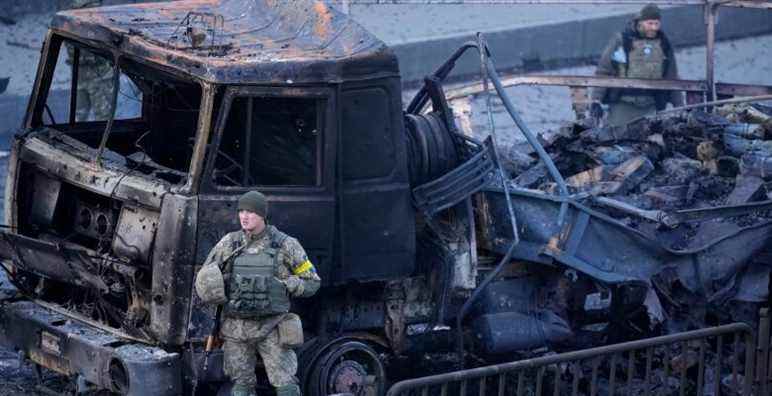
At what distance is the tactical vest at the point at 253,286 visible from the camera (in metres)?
7.32

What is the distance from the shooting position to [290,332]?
7516mm

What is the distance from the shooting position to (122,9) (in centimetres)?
875

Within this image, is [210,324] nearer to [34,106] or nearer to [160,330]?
[160,330]

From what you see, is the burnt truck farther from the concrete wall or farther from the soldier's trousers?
the concrete wall

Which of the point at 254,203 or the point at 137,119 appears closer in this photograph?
the point at 254,203

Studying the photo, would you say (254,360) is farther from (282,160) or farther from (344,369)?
(282,160)

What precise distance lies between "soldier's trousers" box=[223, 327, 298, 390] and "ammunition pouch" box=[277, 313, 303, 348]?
30 mm

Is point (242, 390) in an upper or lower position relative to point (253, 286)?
lower

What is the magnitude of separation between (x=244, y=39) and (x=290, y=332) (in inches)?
74.7

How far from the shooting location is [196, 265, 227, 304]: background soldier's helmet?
720cm

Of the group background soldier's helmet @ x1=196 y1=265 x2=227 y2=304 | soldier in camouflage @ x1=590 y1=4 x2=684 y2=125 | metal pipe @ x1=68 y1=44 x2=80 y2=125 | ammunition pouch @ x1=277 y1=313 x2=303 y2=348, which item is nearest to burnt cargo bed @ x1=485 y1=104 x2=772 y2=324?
ammunition pouch @ x1=277 y1=313 x2=303 y2=348


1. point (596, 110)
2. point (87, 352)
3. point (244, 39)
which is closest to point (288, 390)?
point (87, 352)

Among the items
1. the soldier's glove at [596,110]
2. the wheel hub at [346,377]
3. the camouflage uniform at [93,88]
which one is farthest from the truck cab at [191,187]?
the soldier's glove at [596,110]

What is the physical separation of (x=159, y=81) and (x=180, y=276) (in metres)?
1.36
